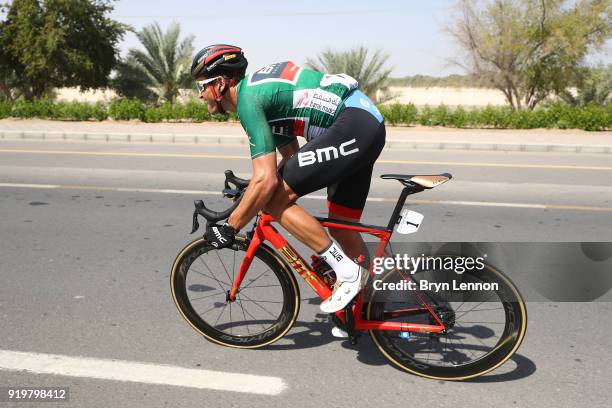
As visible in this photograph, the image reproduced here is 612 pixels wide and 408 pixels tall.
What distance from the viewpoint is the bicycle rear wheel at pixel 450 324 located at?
2.94 meters

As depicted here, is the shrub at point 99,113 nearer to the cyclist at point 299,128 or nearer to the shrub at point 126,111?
the shrub at point 126,111

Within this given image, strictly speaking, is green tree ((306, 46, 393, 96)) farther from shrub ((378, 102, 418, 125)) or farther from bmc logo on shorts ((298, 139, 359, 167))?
bmc logo on shorts ((298, 139, 359, 167))

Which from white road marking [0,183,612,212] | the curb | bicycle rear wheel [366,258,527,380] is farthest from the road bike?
the curb

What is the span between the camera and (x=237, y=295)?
3.81m

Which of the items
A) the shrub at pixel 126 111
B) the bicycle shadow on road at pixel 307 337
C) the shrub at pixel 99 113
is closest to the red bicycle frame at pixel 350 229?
the bicycle shadow on road at pixel 307 337

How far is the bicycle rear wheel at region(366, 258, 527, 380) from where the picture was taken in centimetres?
294

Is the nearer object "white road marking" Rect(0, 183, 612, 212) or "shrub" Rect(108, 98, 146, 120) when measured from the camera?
"white road marking" Rect(0, 183, 612, 212)

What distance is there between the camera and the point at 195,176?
31.6ft

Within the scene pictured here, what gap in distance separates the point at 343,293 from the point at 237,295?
1.00 m

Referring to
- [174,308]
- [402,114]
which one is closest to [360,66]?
[402,114]

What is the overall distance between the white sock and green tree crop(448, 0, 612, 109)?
2761 cm

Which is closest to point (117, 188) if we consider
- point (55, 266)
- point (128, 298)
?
point (55, 266)

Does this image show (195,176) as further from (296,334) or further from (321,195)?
(296,334)

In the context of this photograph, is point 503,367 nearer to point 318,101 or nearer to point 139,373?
point 318,101
